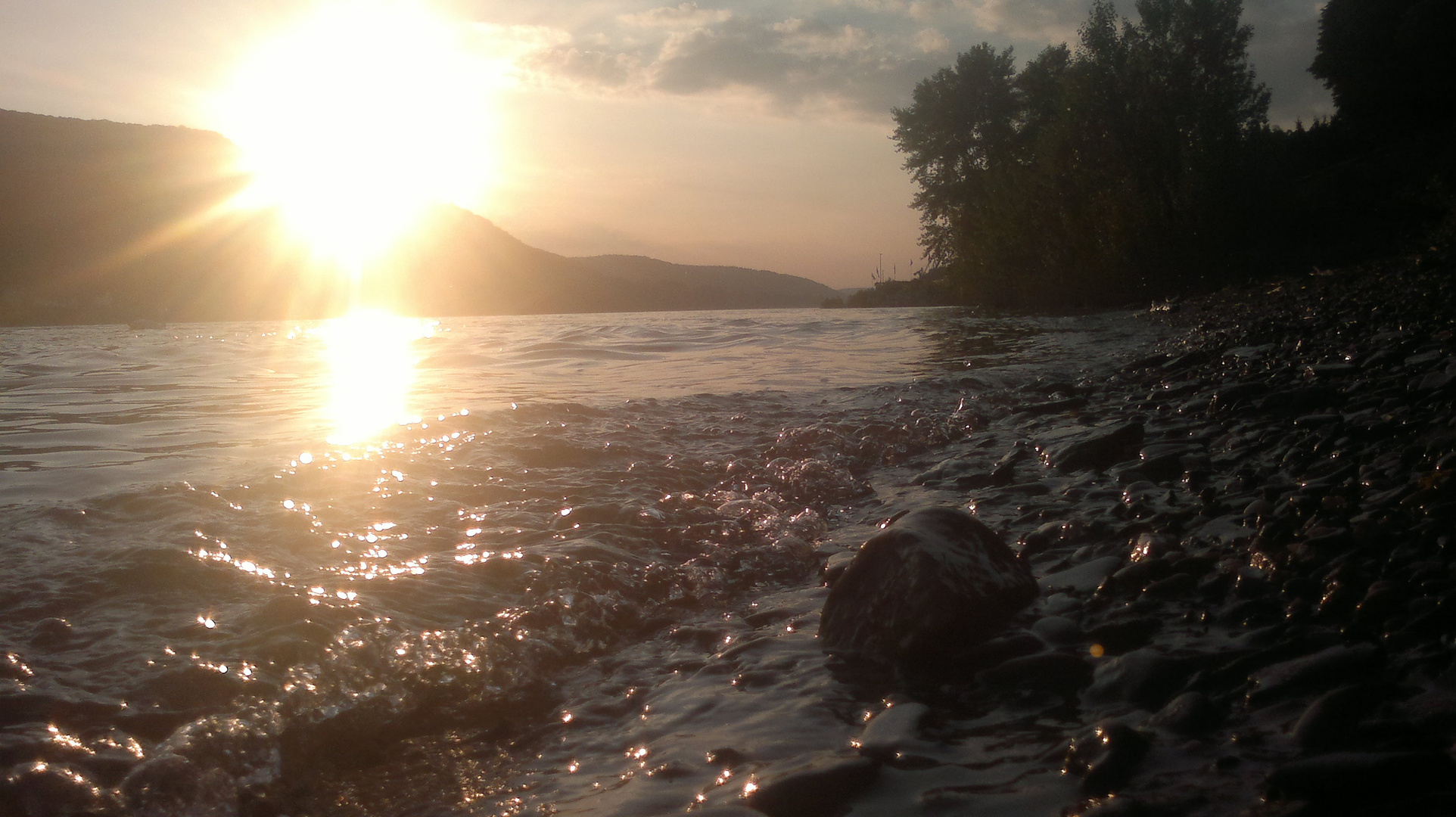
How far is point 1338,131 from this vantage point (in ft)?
120

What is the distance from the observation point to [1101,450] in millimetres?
5188

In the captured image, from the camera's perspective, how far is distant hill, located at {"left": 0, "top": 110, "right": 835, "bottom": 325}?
2163 inches

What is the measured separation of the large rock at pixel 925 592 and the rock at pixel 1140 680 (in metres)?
0.52

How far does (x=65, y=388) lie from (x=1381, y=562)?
43.8 ft

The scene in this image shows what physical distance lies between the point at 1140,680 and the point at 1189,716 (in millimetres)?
256

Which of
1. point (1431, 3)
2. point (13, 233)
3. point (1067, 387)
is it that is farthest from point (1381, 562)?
point (13, 233)

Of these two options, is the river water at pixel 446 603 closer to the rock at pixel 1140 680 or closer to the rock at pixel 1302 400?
the rock at pixel 1140 680

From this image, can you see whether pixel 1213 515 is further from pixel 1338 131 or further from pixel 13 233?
pixel 13 233

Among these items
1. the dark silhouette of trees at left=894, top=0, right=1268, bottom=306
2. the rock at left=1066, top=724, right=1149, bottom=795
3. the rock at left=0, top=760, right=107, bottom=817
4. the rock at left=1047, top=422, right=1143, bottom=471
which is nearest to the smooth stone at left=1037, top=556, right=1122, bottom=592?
the rock at left=1066, top=724, right=1149, bottom=795

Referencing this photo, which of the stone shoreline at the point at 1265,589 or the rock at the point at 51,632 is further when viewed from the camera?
the rock at the point at 51,632

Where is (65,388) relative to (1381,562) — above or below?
above

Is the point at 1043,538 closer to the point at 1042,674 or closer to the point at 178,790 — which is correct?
the point at 1042,674

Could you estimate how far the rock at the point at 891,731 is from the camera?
88.2 inches

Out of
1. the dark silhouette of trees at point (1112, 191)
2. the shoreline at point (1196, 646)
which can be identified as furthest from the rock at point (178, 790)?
the dark silhouette of trees at point (1112, 191)
